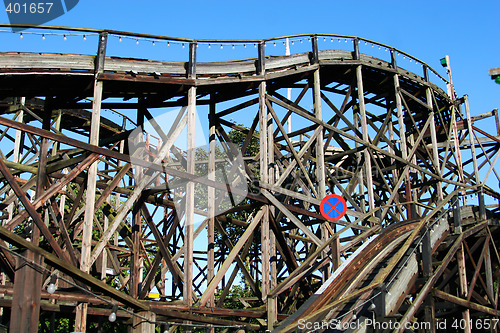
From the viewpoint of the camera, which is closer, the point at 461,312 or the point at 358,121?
the point at 461,312

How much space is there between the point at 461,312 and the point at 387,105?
29.0 ft

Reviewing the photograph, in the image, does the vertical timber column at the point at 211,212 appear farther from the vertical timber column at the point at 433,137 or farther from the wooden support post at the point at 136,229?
Result: the vertical timber column at the point at 433,137

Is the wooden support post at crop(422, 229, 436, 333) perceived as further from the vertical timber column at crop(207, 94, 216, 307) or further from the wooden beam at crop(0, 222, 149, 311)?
the wooden beam at crop(0, 222, 149, 311)

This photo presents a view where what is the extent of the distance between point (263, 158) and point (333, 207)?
2.04m

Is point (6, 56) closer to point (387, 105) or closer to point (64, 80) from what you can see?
point (64, 80)

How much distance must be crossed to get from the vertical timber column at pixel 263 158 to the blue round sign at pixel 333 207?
141 centimetres

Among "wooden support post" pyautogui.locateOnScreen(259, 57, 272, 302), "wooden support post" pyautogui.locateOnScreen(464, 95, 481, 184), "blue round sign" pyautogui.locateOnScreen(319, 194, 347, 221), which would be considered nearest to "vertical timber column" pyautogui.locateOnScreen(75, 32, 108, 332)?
"wooden support post" pyautogui.locateOnScreen(259, 57, 272, 302)

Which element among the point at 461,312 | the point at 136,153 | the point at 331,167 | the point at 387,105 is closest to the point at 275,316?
the point at 461,312

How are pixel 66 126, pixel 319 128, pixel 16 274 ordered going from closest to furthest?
pixel 16 274 < pixel 319 128 < pixel 66 126

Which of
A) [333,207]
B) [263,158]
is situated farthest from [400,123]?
[263,158]

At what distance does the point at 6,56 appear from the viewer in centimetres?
1116

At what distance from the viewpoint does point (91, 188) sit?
10992 mm

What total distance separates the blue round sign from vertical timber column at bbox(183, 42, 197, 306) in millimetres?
3257

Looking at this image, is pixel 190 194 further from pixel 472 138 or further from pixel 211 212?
pixel 472 138
